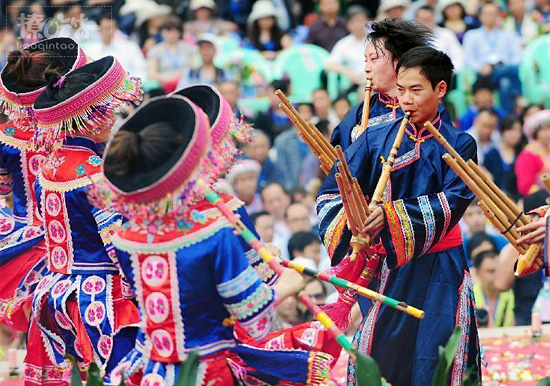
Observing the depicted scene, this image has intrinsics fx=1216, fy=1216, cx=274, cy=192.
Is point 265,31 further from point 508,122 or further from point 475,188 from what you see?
point 475,188

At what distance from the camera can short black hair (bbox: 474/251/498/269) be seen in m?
8.20

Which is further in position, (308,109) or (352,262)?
(308,109)

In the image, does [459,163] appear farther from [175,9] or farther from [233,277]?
[175,9]

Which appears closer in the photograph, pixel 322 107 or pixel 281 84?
pixel 322 107

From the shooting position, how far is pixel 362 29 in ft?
38.5

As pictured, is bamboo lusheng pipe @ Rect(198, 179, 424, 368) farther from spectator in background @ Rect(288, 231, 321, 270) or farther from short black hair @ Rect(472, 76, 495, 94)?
short black hair @ Rect(472, 76, 495, 94)

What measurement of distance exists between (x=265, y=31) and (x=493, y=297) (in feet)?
17.0

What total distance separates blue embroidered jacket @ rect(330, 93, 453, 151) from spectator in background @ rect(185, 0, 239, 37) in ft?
22.7

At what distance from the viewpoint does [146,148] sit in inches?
167

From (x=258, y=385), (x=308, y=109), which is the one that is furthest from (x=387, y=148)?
(x=308, y=109)

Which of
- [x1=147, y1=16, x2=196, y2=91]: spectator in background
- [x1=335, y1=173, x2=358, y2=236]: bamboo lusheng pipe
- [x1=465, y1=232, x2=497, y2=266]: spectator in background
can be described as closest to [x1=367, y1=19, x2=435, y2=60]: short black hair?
[x1=335, y1=173, x2=358, y2=236]: bamboo lusheng pipe

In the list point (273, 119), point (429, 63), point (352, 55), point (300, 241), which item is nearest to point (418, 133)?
point (429, 63)

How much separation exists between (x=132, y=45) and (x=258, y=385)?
7611mm

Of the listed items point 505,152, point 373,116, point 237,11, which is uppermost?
point 373,116
